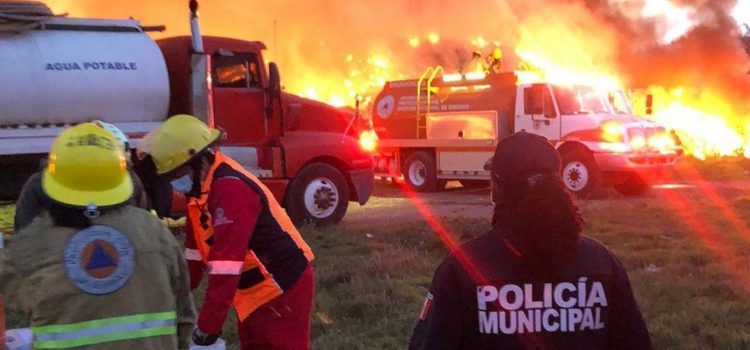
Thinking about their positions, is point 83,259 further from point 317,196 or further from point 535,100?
point 535,100

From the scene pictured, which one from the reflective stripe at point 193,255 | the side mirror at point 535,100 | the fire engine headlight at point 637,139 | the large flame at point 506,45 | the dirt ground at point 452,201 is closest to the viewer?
the reflective stripe at point 193,255

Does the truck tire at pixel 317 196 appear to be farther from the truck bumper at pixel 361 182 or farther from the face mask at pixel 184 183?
the face mask at pixel 184 183

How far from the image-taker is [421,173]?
18.4 m

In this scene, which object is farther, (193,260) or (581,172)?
→ (581,172)

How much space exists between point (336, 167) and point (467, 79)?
255 inches

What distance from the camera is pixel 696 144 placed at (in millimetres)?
26344

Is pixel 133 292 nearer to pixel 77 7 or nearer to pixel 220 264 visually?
pixel 220 264

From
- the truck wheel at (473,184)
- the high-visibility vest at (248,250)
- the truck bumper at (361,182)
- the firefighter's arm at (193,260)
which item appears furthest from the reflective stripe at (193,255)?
the truck wheel at (473,184)

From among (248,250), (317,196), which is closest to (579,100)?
(317,196)

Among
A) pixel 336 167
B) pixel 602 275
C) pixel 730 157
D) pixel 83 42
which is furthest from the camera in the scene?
pixel 730 157

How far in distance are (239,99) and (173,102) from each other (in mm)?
989

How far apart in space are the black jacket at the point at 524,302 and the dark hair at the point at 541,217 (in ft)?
0.15

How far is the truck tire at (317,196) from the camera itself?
434 inches

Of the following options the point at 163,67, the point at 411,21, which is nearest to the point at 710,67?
the point at 411,21
